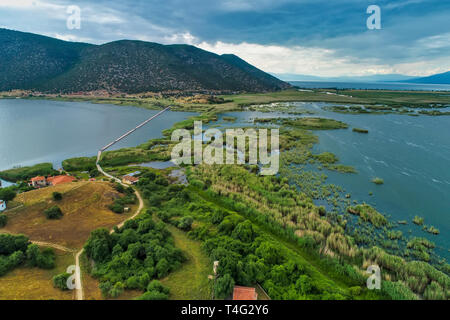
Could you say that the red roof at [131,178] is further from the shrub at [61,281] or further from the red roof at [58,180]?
the shrub at [61,281]

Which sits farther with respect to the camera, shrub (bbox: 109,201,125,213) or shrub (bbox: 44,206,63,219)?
shrub (bbox: 109,201,125,213)

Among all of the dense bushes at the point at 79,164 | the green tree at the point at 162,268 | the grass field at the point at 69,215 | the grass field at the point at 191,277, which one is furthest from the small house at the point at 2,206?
the green tree at the point at 162,268

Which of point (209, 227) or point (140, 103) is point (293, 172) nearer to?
point (209, 227)

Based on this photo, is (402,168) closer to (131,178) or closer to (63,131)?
(131,178)

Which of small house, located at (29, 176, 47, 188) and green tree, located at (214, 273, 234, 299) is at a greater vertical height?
small house, located at (29, 176, 47, 188)

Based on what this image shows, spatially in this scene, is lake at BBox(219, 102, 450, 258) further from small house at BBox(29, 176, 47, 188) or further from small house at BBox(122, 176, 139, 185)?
small house at BBox(29, 176, 47, 188)

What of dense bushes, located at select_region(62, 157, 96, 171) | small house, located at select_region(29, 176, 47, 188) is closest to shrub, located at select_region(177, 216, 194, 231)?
small house, located at select_region(29, 176, 47, 188)

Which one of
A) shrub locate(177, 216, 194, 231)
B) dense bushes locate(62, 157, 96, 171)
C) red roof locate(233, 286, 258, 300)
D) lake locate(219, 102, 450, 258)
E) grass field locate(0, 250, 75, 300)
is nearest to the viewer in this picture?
grass field locate(0, 250, 75, 300)
